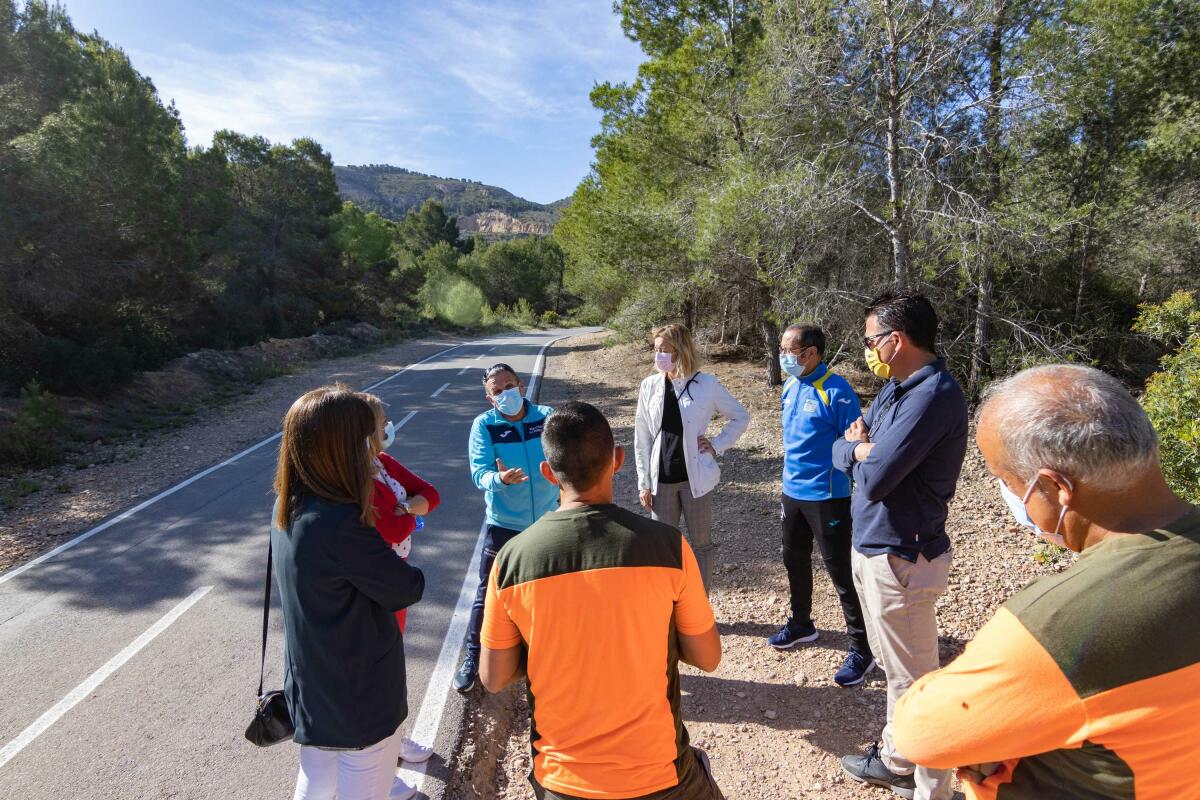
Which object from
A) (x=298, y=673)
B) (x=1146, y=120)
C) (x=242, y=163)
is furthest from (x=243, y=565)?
(x=242, y=163)

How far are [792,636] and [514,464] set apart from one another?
2.07 m

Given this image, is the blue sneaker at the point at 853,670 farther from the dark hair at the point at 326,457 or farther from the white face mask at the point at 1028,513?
the dark hair at the point at 326,457

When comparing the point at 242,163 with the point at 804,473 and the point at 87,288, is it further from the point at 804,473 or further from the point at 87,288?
the point at 804,473

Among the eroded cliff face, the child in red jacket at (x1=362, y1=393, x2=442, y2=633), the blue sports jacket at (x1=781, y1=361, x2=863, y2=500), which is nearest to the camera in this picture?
the child in red jacket at (x1=362, y1=393, x2=442, y2=633)

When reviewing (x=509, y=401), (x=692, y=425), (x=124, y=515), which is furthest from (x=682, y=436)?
(x=124, y=515)

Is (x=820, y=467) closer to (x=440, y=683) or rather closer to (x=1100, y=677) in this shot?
(x=1100, y=677)

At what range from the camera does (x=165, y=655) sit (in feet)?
13.2

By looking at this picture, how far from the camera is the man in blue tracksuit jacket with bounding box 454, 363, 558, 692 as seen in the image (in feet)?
11.5

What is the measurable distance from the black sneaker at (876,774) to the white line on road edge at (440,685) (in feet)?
6.61

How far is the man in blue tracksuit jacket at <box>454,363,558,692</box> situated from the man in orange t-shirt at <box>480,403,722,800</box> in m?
1.76

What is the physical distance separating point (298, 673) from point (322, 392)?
0.93 metres

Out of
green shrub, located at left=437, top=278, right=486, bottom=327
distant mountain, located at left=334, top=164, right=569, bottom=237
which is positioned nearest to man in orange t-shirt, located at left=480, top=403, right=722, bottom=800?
green shrub, located at left=437, top=278, right=486, bottom=327

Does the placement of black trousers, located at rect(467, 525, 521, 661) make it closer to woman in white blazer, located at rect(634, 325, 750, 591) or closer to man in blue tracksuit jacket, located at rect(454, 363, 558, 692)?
man in blue tracksuit jacket, located at rect(454, 363, 558, 692)

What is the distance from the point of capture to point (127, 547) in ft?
19.4
